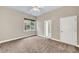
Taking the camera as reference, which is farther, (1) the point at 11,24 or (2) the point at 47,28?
(2) the point at 47,28

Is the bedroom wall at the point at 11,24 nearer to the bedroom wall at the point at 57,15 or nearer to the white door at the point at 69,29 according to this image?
the bedroom wall at the point at 57,15

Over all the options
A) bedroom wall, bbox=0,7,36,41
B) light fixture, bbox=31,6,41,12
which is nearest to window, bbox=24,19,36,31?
bedroom wall, bbox=0,7,36,41

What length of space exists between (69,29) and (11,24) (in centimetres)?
106

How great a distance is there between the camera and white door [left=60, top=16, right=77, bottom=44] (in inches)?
65.1

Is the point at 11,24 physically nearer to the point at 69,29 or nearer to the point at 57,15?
the point at 57,15

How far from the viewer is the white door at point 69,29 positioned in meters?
1.65

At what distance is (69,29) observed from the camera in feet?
5.53

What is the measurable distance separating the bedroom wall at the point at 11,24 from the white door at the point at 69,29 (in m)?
0.59

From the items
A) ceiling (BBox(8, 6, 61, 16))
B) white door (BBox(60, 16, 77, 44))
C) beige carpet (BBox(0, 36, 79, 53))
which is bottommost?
beige carpet (BBox(0, 36, 79, 53))

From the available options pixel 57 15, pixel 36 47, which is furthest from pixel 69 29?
pixel 36 47

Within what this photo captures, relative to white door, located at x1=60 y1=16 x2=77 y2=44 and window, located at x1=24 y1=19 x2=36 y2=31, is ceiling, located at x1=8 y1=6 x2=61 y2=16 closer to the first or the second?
window, located at x1=24 y1=19 x2=36 y2=31

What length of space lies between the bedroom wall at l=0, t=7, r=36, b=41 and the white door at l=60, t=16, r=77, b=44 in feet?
1.95

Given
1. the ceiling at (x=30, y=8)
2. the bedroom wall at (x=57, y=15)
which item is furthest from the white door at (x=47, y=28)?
the ceiling at (x=30, y=8)

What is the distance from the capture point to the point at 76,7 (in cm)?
165
